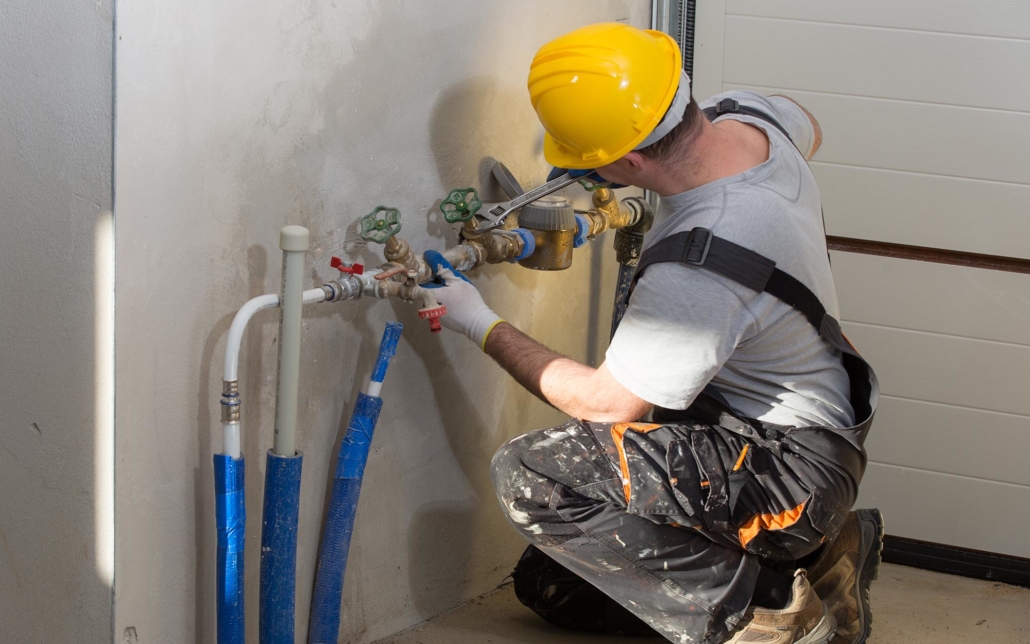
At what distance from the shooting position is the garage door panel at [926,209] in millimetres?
2344

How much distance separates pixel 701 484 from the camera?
1.63 meters

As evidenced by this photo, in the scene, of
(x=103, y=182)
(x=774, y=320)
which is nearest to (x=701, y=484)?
(x=774, y=320)

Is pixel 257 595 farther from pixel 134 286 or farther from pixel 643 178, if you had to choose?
pixel 643 178

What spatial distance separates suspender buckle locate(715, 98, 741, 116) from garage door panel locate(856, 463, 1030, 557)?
122cm

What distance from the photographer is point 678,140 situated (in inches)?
61.0

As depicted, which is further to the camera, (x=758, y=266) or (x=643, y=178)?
(x=643, y=178)

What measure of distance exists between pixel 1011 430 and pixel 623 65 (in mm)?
1621

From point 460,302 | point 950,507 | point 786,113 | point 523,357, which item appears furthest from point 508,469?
point 950,507

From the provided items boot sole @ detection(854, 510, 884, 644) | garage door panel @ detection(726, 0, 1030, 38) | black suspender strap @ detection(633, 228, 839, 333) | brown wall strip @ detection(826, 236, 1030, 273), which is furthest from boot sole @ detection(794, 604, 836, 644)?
garage door panel @ detection(726, 0, 1030, 38)

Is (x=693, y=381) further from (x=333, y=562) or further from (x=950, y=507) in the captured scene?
(x=950, y=507)

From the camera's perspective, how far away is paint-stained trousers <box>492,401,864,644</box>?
1.64m

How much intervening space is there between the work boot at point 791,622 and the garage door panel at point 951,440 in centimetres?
91

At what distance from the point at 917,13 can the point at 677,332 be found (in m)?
1.31

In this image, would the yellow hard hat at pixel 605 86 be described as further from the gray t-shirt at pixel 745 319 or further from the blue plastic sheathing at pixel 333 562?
the blue plastic sheathing at pixel 333 562
